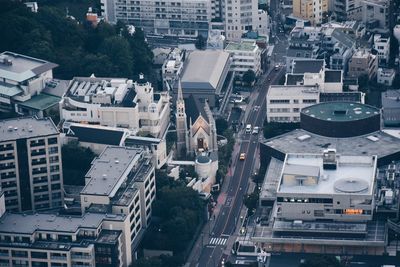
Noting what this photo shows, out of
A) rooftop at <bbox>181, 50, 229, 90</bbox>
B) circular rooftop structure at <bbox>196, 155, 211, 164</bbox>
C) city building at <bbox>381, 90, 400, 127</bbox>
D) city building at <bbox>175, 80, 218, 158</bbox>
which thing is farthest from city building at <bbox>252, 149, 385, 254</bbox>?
rooftop at <bbox>181, 50, 229, 90</bbox>

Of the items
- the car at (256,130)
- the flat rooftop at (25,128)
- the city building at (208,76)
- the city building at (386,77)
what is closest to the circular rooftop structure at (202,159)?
the car at (256,130)

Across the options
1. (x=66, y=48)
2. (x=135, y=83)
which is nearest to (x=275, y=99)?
(x=135, y=83)

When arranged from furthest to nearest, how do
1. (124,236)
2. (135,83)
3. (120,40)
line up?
(120,40), (135,83), (124,236)

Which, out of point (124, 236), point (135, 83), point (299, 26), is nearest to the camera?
point (124, 236)

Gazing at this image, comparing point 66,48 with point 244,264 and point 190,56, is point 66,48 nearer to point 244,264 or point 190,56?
point 190,56

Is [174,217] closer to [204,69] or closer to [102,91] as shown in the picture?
[102,91]

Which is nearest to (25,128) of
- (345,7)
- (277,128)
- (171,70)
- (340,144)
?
(277,128)

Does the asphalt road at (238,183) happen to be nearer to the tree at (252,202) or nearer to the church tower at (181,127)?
the tree at (252,202)
